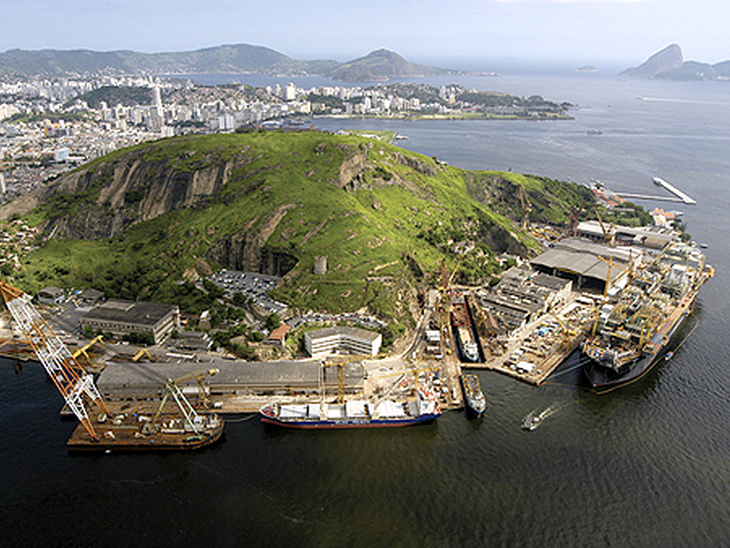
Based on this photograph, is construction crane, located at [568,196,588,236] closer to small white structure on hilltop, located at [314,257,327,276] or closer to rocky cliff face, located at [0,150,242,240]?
small white structure on hilltop, located at [314,257,327,276]

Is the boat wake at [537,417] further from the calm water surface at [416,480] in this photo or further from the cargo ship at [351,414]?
the cargo ship at [351,414]

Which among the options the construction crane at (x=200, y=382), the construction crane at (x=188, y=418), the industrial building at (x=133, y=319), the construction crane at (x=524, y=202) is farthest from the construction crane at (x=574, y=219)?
the construction crane at (x=188, y=418)

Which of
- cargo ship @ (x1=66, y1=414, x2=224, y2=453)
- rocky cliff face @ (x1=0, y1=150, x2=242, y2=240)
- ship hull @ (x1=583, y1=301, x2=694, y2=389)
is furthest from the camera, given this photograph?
rocky cliff face @ (x1=0, y1=150, x2=242, y2=240)

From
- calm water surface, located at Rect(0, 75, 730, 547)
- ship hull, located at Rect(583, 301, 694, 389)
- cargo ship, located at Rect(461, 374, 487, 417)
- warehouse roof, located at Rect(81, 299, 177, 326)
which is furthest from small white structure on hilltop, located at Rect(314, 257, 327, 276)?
ship hull, located at Rect(583, 301, 694, 389)

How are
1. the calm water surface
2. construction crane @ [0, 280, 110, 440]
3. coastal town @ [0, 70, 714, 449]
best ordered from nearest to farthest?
the calm water surface
construction crane @ [0, 280, 110, 440]
coastal town @ [0, 70, 714, 449]

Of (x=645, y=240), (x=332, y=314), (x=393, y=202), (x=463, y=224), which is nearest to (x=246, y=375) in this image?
(x=332, y=314)

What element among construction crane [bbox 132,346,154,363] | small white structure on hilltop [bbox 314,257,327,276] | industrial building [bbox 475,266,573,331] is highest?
small white structure on hilltop [bbox 314,257,327,276]
